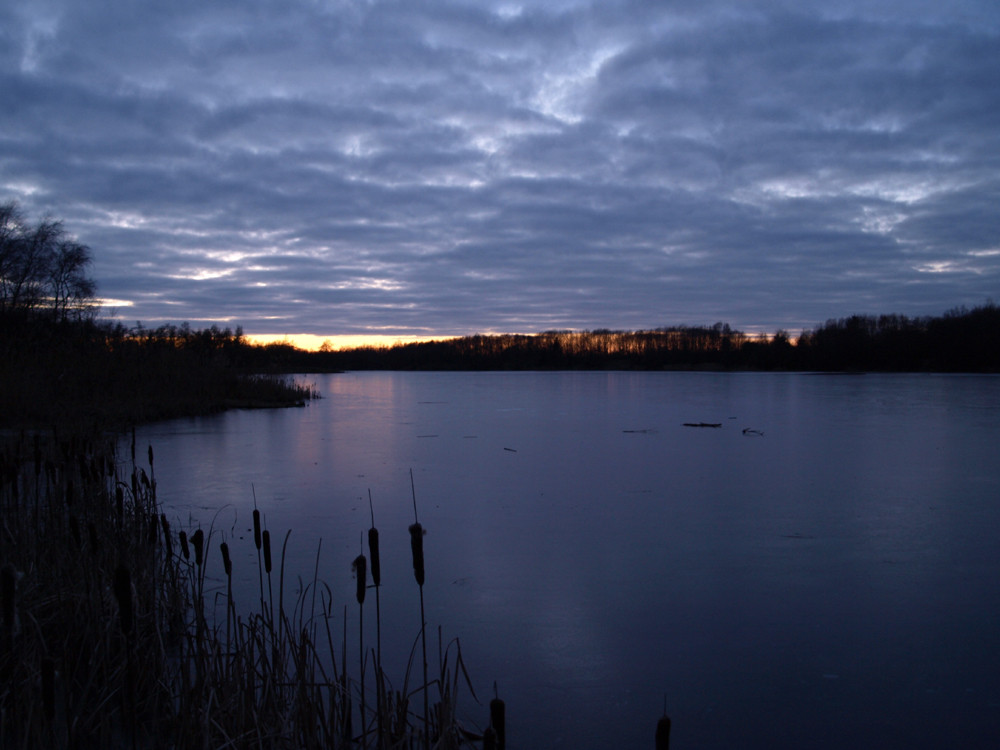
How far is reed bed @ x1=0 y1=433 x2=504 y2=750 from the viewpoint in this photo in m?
1.52

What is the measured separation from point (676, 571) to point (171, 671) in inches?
90.9

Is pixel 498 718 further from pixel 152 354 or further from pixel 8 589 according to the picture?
pixel 152 354

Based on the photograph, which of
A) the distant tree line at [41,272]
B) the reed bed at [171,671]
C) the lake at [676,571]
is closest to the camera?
the reed bed at [171,671]

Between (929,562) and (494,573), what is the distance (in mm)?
2286

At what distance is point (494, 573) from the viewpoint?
3.40 m

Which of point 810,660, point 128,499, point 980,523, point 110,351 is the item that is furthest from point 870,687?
point 110,351

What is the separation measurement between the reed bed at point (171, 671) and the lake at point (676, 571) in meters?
0.37

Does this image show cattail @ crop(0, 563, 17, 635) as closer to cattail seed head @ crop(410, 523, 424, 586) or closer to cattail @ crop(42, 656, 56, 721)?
cattail @ crop(42, 656, 56, 721)

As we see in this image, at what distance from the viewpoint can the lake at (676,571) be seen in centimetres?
212

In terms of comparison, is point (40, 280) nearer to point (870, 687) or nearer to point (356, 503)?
point (356, 503)

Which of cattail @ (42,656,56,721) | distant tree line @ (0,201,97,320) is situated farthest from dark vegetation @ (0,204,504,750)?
distant tree line @ (0,201,97,320)

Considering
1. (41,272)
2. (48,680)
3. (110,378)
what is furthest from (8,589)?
(41,272)

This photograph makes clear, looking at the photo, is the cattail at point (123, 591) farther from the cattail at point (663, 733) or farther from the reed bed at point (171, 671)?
the cattail at point (663, 733)

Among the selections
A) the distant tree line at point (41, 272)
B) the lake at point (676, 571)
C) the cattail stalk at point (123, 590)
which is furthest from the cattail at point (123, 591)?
the distant tree line at point (41, 272)
